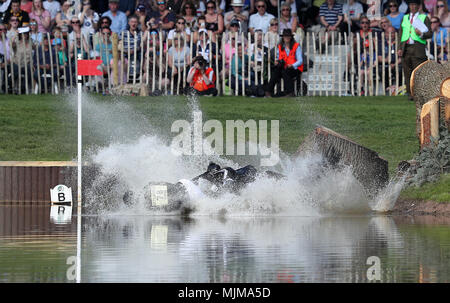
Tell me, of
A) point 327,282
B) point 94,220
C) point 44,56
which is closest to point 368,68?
point 44,56

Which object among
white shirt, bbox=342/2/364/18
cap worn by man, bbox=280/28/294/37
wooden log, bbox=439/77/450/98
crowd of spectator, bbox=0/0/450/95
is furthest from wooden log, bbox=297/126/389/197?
white shirt, bbox=342/2/364/18

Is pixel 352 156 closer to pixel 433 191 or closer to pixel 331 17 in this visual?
pixel 433 191

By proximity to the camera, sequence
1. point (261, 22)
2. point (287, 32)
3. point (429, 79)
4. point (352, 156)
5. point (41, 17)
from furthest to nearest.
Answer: point (41, 17), point (261, 22), point (287, 32), point (429, 79), point (352, 156)

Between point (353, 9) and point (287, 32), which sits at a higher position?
point (353, 9)

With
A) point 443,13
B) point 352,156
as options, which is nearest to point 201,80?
point 443,13

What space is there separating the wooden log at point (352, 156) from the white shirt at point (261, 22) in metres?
12.2

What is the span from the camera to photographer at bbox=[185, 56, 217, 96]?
3016 centimetres

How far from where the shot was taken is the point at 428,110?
67.0 feet

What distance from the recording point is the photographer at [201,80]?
30.2 metres

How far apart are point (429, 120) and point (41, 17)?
580 inches

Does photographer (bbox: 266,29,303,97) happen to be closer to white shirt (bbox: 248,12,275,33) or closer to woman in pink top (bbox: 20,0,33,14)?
white shirt (bbox: 248,12,275,33)

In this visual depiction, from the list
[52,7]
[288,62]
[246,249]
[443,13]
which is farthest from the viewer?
[52,7]

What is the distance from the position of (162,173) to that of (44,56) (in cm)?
1142

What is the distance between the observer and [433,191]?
19828mm
